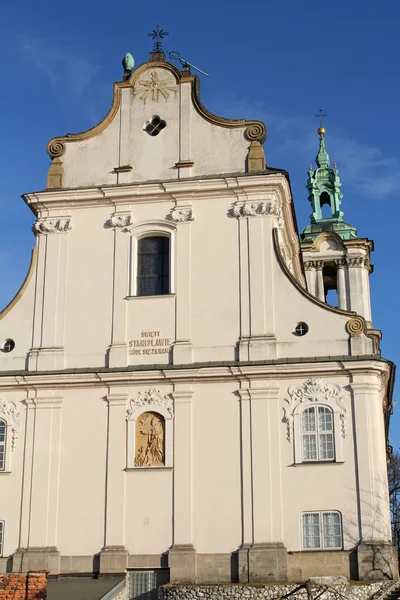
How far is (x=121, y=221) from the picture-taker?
26.0 metres

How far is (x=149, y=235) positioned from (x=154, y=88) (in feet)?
15.5

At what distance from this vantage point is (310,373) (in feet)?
77.2

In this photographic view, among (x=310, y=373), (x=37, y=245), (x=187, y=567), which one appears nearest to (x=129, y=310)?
(x=37, y=245)

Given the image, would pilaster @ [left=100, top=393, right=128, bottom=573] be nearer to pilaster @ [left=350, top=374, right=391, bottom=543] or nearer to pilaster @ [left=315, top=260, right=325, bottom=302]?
pilaster @ [left=350, top=374, right=391, bottom=543]

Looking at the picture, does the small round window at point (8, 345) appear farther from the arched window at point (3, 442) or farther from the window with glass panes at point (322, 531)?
the window with glass panes at point (322, 531)

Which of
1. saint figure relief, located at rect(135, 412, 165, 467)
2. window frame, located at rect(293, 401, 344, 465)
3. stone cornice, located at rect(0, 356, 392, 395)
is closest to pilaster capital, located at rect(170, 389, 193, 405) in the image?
stone cornice, located at rect(0, 356, 392, 395)

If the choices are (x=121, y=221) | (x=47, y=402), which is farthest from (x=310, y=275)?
(x=47, y=402)

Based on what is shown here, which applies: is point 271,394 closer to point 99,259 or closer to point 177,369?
point 177,369

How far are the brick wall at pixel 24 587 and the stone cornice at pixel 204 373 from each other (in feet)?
22.1

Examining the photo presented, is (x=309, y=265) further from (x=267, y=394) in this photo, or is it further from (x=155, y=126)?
(x=267, y=394)

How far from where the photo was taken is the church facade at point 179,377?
→ 22.6 m

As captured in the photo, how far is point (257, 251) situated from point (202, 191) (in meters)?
2.43

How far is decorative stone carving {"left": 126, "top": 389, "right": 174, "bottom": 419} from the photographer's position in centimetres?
2411

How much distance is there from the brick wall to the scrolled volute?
13.5 meters
